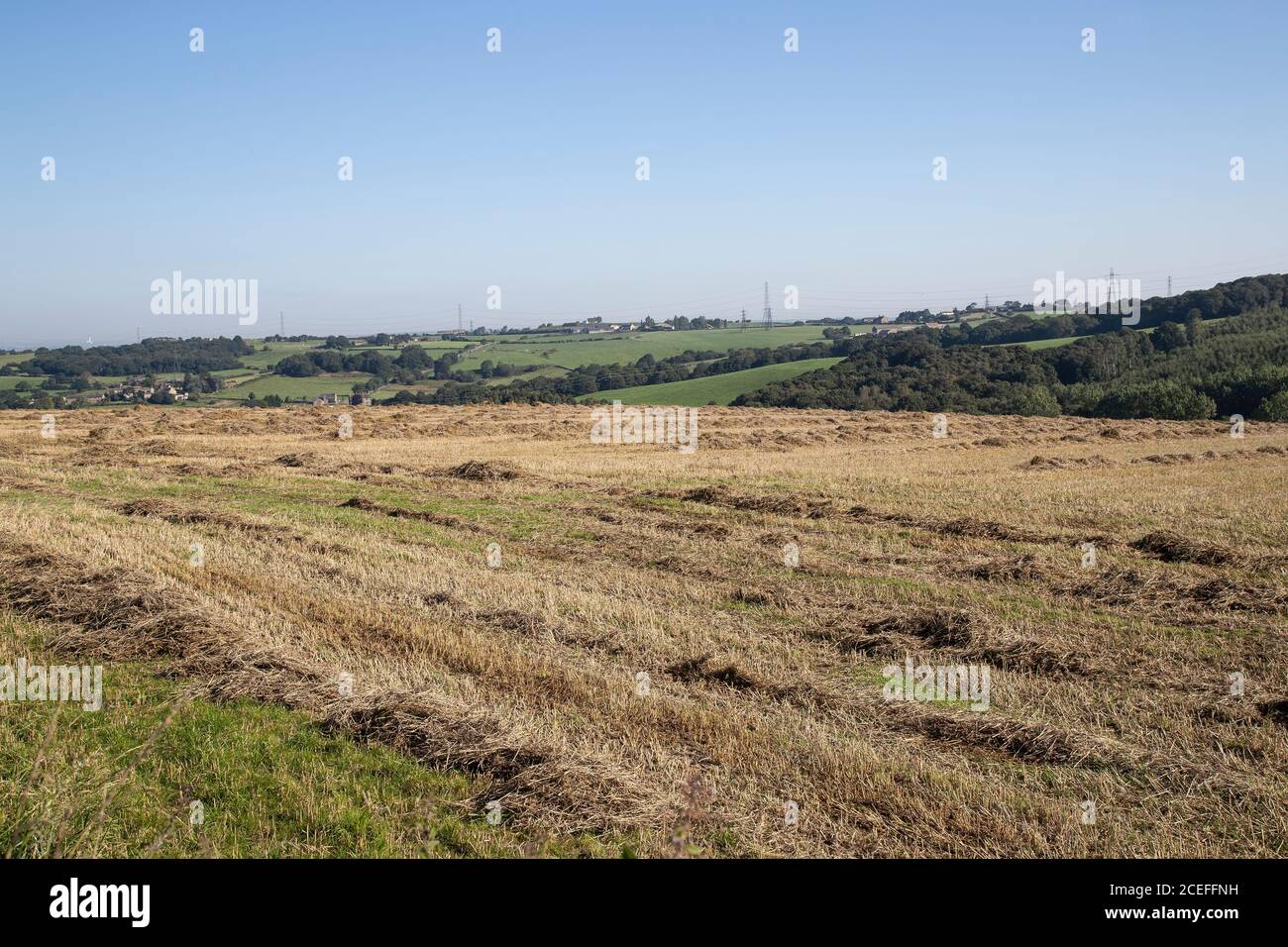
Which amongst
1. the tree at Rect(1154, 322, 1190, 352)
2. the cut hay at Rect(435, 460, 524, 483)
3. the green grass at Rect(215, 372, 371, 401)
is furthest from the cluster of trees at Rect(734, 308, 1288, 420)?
the cut hay at Rect(435, 460, 524, 483)

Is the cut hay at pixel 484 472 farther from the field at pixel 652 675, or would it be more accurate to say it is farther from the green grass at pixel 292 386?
the green grass at pixel 292 386

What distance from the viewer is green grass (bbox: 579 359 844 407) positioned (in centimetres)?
8612

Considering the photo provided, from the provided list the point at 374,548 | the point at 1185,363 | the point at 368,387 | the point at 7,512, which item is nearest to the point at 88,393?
the point at 368,387

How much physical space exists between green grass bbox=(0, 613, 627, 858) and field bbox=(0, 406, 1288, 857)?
1.2 inches

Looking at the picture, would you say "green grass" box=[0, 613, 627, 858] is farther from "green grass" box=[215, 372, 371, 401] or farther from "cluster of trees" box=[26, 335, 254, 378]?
"cluster of trees" box=[26, 335, 254, 378]

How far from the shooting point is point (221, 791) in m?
6.40

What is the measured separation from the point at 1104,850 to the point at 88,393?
94092 mm

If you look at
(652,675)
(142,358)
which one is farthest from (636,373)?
(652,675)

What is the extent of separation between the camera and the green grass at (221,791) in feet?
18.3

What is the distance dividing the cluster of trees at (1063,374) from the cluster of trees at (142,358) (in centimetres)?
6723

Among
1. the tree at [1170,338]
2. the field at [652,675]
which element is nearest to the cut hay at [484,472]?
the field at [652,675]

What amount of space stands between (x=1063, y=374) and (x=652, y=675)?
85.1m
